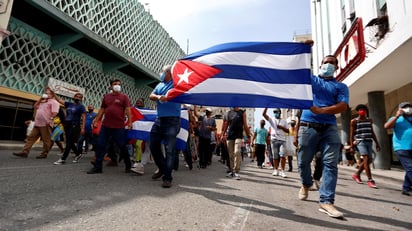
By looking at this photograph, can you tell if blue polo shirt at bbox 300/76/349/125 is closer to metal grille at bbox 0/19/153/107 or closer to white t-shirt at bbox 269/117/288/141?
white t-shirt at bbox 269/117/288/141

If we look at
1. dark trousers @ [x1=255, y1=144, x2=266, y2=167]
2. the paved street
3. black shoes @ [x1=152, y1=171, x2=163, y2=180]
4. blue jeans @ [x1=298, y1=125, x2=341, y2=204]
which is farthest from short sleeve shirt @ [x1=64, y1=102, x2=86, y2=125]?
dark trousers @ [x1=255, y1=144, x2=266, y2=167]

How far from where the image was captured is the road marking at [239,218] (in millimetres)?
2117

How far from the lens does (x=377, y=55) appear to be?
9.07 meters

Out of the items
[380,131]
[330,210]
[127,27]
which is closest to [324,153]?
[330,210]

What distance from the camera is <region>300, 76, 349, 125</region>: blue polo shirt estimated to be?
3.02 m

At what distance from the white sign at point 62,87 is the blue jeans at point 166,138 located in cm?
1406

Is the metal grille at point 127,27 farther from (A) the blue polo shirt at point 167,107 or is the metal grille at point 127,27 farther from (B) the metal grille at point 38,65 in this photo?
(A) the blue polo shirt at point 167,107

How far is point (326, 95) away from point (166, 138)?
248cm

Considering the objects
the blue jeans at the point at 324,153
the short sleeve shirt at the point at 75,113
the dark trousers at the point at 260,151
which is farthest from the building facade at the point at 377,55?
the short sleeve shirt at the point at 75,113

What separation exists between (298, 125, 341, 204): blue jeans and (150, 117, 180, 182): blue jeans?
6.40ft

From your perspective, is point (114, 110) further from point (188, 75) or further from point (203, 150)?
point (203, 150)

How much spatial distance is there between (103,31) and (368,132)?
18868 millimetres

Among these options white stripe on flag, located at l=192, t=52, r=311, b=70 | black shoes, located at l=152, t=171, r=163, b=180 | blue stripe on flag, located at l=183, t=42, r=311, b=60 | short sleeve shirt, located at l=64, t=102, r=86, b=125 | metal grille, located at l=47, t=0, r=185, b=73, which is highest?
metal grille, located at l=47, t=0, r=185, b=73

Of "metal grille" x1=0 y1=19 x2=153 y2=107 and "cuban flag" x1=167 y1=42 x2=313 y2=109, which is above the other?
"metal grille" x1=0 y1=19 x2=153 y2=107
